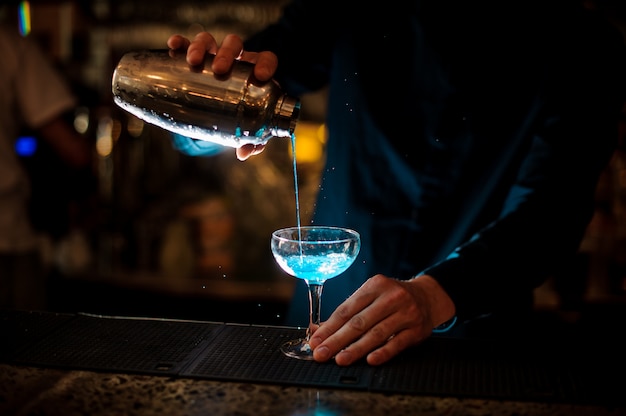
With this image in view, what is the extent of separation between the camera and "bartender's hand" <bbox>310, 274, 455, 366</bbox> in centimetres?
143

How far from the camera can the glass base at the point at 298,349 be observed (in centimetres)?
146

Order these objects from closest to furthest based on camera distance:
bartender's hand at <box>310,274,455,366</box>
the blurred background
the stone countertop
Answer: the stone countertop < bartender's hand at <box>310,274,455,366</box> < the blurred background

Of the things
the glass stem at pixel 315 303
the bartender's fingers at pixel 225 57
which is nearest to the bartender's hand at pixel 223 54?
the bartender's fingers at pixel 225 57

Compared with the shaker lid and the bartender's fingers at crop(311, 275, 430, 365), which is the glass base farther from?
the shaker lid

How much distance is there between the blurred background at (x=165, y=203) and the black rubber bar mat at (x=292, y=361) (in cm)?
254

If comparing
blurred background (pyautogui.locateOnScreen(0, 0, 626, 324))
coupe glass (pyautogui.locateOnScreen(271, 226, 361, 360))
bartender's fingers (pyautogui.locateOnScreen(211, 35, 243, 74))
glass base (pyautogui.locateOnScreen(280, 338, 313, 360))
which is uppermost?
bartender's fingers (pyautogui.locateOnScreen(211, 35, 243, 74))

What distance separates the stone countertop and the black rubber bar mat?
0.03 m

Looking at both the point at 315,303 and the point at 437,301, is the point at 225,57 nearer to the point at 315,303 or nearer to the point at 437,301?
the point at 315,303

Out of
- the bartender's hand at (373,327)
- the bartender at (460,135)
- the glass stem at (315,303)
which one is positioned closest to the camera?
the bartender's hand at (373,327)

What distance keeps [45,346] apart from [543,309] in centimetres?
276

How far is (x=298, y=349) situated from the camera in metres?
1.50

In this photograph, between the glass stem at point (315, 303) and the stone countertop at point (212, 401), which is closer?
the stone countertop at point (212, 401)

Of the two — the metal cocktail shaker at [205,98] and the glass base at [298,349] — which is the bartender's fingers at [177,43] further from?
the glass base at [298,349]

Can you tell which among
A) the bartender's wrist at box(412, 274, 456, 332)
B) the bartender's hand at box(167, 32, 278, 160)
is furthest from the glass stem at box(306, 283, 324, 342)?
the bartender's hand at box(167, 32, 278, 160)
